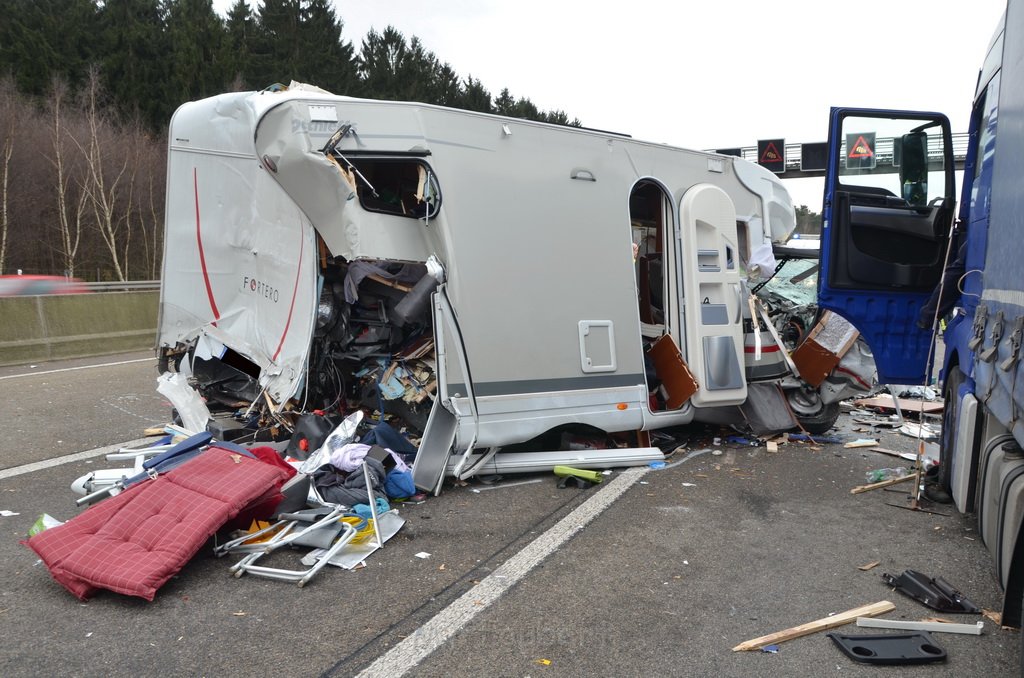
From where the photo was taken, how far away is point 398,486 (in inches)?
208

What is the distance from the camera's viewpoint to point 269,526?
4.50 metres

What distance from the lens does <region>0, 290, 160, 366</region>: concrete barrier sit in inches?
486

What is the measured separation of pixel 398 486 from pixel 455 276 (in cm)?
151

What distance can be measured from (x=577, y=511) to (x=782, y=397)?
3.26m

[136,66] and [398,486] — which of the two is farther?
[136,66]

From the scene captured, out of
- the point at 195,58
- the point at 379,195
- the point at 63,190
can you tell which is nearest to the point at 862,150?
the point at 379,195

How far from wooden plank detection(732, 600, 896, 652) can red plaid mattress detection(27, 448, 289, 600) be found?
2647mm

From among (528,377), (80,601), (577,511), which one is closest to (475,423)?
(528,377)

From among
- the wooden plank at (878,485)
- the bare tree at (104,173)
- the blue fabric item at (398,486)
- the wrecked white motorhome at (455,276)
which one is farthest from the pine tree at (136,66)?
the wooden plank at (878,485)

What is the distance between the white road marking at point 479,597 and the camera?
3.13 meters

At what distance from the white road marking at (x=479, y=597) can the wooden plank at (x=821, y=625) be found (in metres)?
1.20

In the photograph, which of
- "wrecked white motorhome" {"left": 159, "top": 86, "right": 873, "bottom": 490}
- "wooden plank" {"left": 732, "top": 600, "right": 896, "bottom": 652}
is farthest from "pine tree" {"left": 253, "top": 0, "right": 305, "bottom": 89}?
"wooden plank" {"left": 732, "top": 600, "right": 896, "bottom": 652}

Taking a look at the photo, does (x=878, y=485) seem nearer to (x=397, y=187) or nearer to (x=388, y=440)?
(x=388, y=440)

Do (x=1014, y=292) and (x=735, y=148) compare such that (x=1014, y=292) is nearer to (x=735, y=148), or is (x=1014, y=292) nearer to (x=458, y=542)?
(x=458, y=542)
